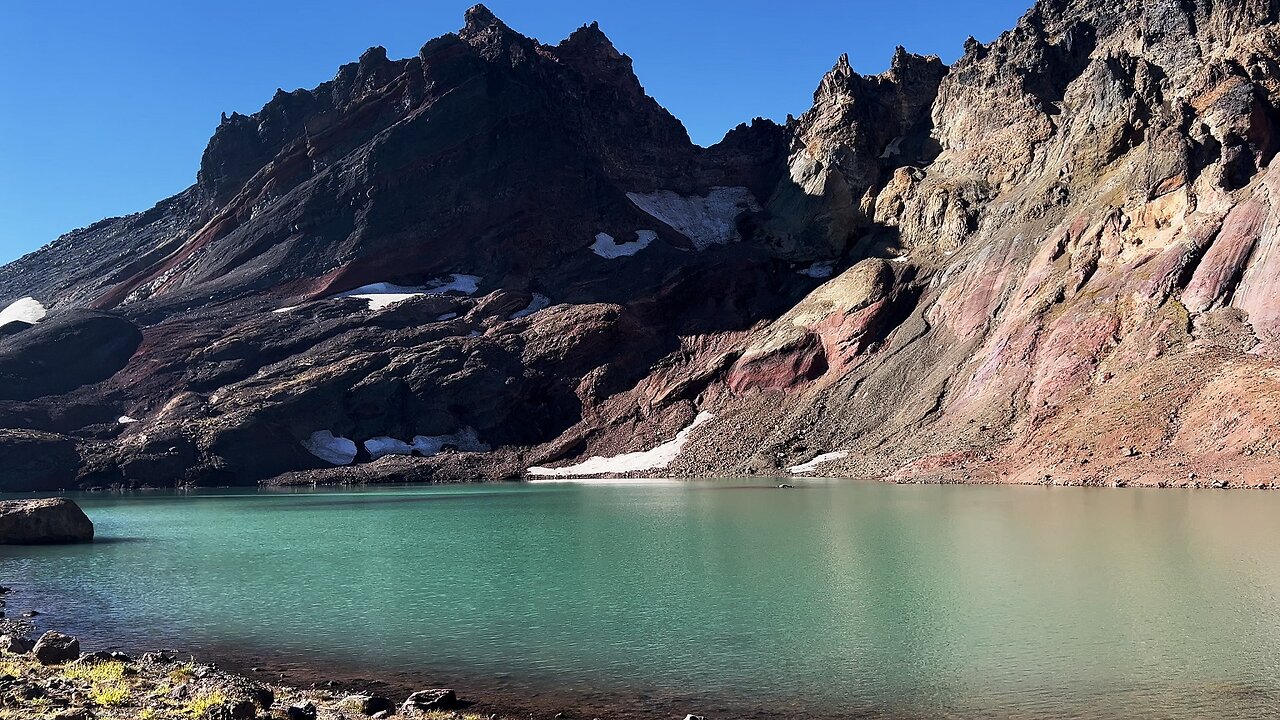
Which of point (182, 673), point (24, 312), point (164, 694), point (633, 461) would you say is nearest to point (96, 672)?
point (182, 673)

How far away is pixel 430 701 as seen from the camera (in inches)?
588

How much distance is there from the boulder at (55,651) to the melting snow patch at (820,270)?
9926 cm

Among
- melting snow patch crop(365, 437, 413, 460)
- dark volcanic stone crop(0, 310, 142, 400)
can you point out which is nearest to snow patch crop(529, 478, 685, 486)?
melting snow patch crop(365, 437, 413, 460)

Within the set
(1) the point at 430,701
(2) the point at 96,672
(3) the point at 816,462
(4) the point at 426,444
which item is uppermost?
(4) the point at 426,444

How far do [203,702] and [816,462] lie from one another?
66044 millimetres

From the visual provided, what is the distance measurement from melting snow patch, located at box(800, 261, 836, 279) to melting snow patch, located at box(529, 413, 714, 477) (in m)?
28.4

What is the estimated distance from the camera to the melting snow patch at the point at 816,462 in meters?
75.0

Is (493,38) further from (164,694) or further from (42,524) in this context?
(164,694)

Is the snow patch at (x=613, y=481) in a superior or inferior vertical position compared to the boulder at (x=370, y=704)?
superior

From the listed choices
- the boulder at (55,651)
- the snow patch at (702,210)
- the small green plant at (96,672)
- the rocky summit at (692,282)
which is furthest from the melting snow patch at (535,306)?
the small green plant at (96,672)

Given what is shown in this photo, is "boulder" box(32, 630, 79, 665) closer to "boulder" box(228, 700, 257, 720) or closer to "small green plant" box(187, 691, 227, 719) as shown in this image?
"small green plant" box(187, 691, 227, 719)

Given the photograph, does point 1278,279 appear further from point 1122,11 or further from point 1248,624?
point 1122,11

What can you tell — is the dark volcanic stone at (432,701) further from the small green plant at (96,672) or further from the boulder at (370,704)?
the small green plant at (96,672)

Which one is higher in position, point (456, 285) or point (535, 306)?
point (456, 285)
